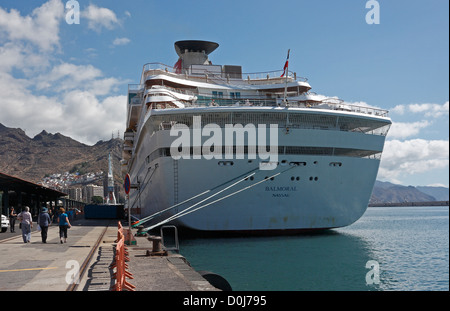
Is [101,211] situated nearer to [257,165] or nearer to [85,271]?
[257,165]

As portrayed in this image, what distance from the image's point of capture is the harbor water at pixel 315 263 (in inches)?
601

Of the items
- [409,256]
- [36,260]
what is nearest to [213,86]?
[409,256]

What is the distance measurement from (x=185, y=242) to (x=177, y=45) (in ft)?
79.9

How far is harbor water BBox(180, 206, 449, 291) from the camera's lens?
15266 mm

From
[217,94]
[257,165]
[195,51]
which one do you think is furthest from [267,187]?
[195,51]

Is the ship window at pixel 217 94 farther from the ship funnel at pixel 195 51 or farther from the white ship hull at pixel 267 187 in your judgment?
the ship funnel at pixel 195 51

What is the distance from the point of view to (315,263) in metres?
18.8

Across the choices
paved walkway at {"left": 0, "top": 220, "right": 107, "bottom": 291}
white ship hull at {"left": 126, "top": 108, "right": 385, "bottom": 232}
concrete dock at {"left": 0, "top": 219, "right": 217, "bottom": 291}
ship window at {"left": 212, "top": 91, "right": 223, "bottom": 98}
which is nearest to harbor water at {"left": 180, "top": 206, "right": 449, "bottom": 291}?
white ship hull at {"left": 126, "top": 108, "right": 385, "bottom": 232}

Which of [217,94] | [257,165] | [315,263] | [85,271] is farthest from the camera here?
[217,94]

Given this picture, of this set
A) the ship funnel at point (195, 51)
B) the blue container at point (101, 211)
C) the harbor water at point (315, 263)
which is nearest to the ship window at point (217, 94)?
the ship funnel at point (195, 51)

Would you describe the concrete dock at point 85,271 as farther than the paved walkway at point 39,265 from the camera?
No

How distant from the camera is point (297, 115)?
25.1 metres

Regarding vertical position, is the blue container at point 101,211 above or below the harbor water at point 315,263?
below

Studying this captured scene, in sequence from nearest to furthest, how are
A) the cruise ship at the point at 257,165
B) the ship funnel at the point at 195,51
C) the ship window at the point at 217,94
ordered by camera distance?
the cruise ship at the point at 257,165, the ship window at the point at 217,94, the ship funnel at the point at 195,51
